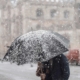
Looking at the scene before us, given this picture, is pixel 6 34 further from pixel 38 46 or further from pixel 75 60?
pixel 38 46

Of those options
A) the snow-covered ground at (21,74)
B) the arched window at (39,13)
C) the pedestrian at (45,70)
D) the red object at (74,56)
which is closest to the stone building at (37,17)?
the arched window at (39,13)

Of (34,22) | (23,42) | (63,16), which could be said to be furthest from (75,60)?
(63,16)

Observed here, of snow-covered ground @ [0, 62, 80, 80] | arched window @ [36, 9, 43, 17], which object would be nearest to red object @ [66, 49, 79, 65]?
snow-covered ground @ [0, 62, 80, 80]

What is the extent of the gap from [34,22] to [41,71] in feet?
149

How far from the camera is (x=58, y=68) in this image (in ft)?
14.3

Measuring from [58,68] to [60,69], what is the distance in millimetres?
42

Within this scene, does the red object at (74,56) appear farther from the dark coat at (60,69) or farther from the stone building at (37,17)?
the stone building at (37,17)

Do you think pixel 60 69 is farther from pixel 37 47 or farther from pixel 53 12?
pixel 53 12

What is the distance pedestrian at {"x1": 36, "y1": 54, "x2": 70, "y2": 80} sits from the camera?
434 centimetres

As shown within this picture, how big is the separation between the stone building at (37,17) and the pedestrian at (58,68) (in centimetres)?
4399

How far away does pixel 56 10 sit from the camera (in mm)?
53219

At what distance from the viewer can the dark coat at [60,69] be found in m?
4.33

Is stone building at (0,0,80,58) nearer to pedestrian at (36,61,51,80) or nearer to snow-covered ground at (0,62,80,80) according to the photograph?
snow-covered ground at (0,62,80,80)

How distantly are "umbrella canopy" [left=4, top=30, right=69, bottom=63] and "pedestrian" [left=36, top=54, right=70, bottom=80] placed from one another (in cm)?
12
